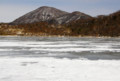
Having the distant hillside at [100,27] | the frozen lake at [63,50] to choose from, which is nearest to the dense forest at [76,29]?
the distant hillside at [100,27]

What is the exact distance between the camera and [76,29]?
9750 cm

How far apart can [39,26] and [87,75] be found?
85952mm

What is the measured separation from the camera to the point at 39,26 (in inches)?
3718

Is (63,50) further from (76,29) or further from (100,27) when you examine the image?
(76,29)

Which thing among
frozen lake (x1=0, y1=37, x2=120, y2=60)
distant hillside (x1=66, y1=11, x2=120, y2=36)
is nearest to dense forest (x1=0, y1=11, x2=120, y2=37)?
distant hillside (x1=66, y1=11, x2=120, y2=36)

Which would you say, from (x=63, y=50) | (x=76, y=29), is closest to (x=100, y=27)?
(x=76, y=29)

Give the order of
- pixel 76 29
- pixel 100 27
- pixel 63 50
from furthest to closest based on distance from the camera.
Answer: pixel 76 29 → pixel 100 27 → pixel 63 50

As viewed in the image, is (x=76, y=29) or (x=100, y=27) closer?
(x=100, y=27)

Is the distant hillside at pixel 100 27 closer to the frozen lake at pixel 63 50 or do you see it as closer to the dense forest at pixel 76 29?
the dense forest at pixel 76 29

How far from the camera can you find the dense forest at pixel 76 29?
84.9 meters

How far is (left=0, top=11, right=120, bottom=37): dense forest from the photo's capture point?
8488 centimetres

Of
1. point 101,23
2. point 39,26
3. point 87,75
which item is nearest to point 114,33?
point 101,23

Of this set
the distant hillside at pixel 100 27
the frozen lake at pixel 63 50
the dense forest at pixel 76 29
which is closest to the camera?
the frozen lake at pixel 63 50

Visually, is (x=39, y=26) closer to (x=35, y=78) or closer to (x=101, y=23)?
(x=101, y=23)
